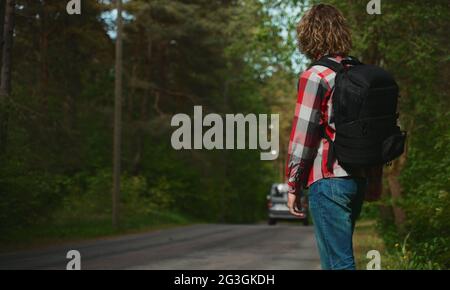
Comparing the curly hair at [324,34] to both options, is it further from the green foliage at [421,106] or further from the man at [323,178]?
the green foliage at [421,106]

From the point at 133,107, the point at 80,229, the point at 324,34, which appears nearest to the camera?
the point at 324,34

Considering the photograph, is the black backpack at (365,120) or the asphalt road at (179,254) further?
the asphalt road at (179,254)

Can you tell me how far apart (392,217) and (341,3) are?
20.9 feet

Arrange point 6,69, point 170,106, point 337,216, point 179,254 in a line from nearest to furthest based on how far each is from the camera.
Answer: point 337,216 < point 6,69 < point 179,254 < point 170,106

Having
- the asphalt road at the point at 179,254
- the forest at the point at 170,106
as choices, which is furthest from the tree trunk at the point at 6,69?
the asphalt road at the point at 179,254

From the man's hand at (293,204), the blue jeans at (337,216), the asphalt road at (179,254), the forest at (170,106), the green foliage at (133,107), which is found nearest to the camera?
the blue jeans at (337,216)

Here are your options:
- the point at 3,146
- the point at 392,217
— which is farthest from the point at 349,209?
the point at 392,217

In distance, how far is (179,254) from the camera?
14977 mm

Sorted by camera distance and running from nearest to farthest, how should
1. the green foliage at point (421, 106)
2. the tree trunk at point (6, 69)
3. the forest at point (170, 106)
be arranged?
the green foliage at point (421, 106) < the forest at point (170, 106) < the tree trunk at point (6, 69)

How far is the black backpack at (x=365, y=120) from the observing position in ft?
9.93

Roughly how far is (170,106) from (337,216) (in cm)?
3282

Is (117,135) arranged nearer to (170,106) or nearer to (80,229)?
(80,229)

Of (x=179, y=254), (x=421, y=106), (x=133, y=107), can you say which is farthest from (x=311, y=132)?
(x=133, y=107)

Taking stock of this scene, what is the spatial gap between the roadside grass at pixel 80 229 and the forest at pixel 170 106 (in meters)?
0.09
